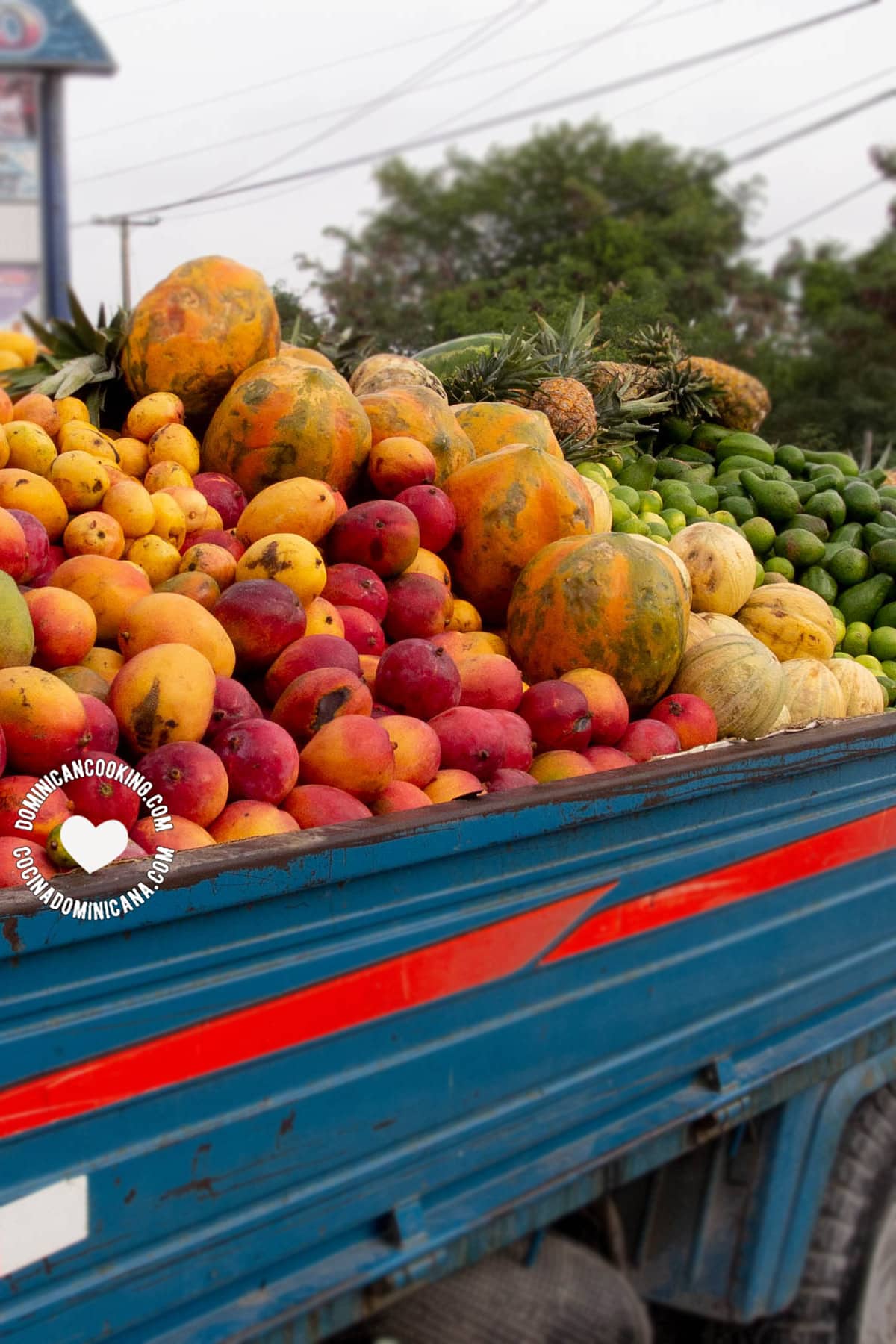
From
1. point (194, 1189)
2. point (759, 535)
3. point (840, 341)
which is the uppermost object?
point (840, 341)

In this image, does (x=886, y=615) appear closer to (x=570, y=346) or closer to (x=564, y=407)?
(x=564, y=407)

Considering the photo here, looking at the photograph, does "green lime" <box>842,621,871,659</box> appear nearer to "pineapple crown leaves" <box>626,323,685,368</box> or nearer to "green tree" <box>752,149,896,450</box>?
"pineapple crown leaves" <box>626,323,685,368</box>

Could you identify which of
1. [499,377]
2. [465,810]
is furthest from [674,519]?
[465,810]

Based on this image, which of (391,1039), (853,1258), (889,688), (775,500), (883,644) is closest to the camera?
(391,1039)

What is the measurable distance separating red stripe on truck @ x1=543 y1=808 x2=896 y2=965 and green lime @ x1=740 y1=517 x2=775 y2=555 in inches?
83.3

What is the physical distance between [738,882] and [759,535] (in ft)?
8.74

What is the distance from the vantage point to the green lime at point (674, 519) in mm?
4770

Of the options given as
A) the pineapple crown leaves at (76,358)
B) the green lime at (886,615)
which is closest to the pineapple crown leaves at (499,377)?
the pineapple crown leaves at (76,358)

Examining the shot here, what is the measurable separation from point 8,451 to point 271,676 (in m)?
1.02

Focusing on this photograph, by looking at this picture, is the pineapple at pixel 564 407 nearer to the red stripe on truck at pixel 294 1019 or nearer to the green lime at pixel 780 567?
the green lime at pixel 780 567

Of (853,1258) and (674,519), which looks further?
(674,519)

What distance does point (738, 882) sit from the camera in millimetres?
2590

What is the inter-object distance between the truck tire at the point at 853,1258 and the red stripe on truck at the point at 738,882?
640 millimetres

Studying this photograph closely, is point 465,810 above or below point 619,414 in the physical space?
below
